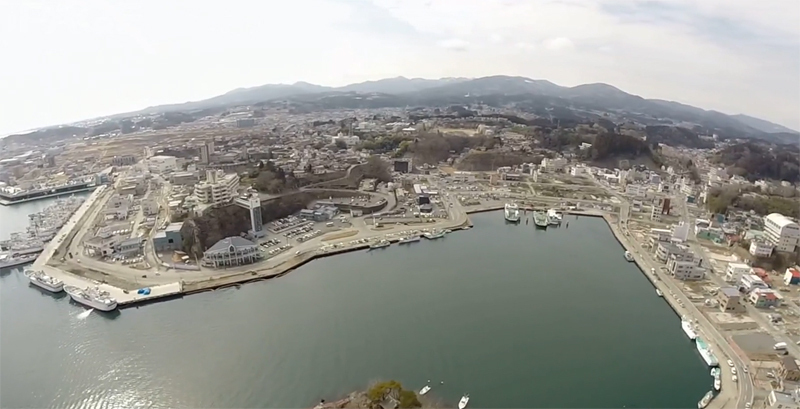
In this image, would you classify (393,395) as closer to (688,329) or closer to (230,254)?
(688,329)

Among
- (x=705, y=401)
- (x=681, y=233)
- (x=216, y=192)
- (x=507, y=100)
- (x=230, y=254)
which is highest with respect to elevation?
(x=507, y=100)

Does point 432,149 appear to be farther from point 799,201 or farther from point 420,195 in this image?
point 799,201

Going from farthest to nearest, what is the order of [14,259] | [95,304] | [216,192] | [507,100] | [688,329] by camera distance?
1. [507,100]
2. [216,192]
3. [14,259]
4. [95,304]
5. [688,329]

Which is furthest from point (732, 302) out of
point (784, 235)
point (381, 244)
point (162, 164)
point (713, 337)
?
point (162, 164)

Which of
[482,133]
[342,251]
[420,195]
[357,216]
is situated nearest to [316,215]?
[357,216]

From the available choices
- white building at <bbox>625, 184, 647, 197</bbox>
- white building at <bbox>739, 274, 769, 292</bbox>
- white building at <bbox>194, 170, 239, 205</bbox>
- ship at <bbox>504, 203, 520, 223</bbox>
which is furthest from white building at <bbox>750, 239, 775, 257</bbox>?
white building at <bbox>194, 170, 239, 205</bbox>

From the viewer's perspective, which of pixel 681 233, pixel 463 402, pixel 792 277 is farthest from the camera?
pixel 681 233
